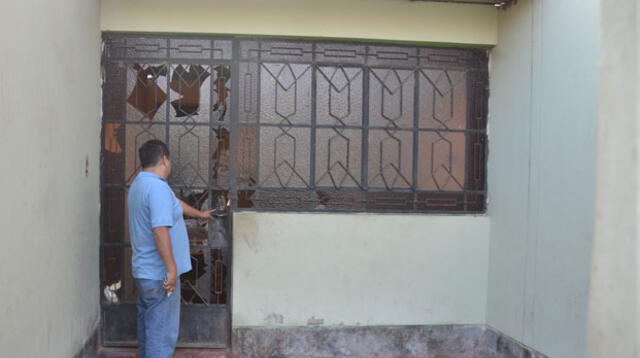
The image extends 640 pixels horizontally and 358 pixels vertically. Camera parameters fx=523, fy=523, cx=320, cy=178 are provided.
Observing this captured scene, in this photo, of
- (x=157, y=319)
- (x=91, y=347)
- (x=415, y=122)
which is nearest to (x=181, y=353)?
(x=91, y=347)

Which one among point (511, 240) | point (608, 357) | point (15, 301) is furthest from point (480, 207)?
point (15, 301)

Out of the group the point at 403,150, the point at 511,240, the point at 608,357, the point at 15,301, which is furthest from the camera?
the point at 403,150

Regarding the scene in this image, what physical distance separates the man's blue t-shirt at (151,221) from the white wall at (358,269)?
2.40ft

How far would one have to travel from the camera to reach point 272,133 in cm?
409

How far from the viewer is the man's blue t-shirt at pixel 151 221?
10.3 ft

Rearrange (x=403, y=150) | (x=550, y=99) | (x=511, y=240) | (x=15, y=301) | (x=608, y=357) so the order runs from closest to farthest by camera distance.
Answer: (x=608, y=357) → (x=15, y=301) → (x=550, y=99) → (x=511, y=240) → (x=403, y=150)

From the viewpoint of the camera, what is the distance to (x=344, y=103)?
4.16 metres

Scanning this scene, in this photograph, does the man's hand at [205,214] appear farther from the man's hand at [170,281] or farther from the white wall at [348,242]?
the man's hand at [170,281]

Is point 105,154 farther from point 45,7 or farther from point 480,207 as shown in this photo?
point 480,207

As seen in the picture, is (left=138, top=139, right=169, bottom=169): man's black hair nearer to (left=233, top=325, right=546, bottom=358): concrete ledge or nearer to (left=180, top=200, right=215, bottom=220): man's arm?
(left=180, top=200, right=215, bottom=220): man's arm

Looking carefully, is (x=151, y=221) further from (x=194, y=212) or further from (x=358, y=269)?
(x=358, y=269)

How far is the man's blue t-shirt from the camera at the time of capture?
3125mm

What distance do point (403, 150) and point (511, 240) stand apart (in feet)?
3.51

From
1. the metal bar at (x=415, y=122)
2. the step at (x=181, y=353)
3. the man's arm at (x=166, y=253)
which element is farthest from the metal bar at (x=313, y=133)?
the step at (x=181, y=353)
